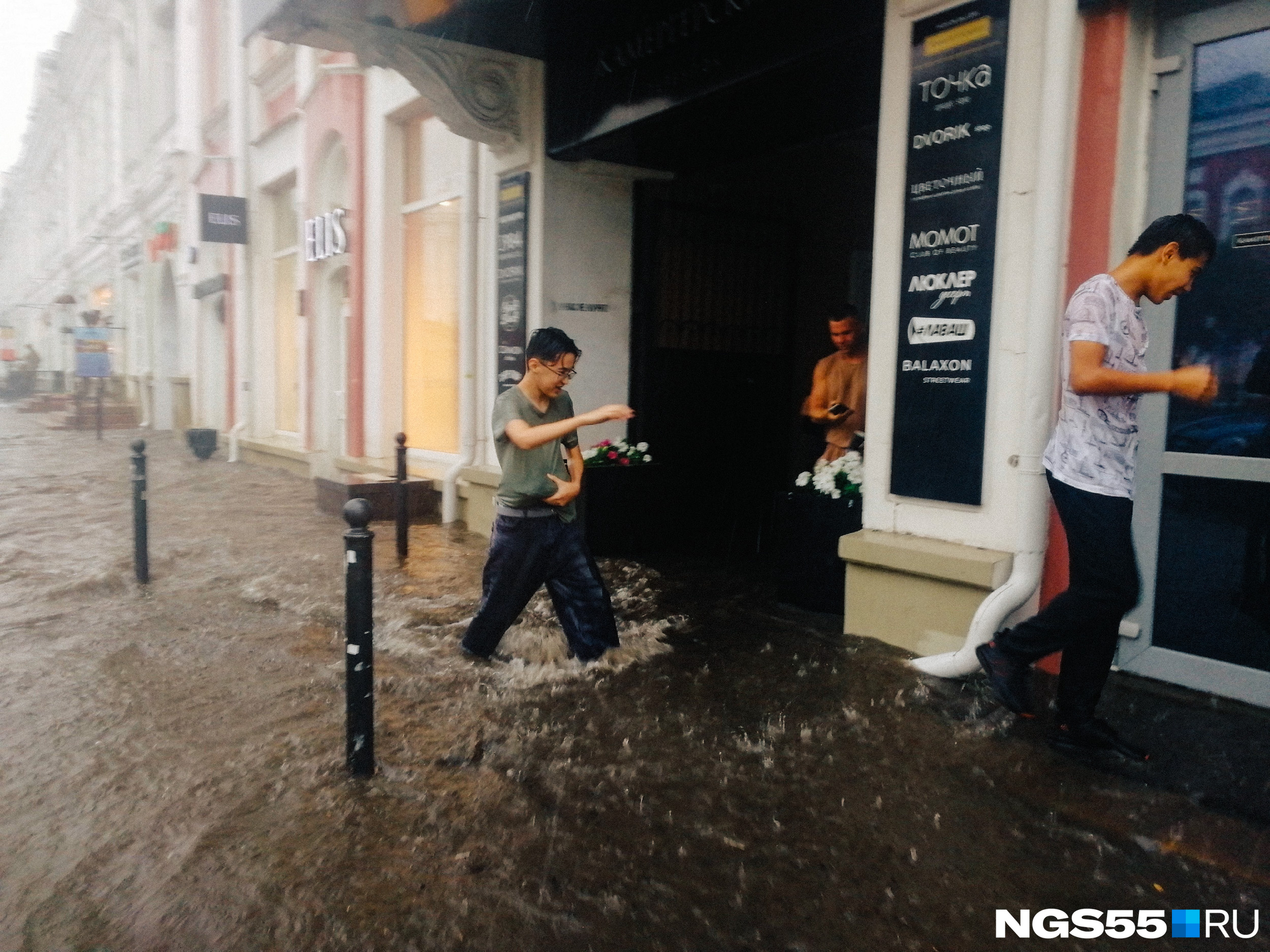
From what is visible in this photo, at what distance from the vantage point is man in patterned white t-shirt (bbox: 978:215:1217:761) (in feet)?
11.3

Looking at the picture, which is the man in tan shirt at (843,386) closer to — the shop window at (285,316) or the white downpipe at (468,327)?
the white downpipe at (468,327)

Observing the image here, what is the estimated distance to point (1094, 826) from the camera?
313 centimetres

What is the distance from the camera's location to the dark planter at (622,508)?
759cm

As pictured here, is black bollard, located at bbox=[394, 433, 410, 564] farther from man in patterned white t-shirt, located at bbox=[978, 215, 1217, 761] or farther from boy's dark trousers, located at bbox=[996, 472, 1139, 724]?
man in patterned white t-shirt, located at bbox=[978, 215, 1217, 761]

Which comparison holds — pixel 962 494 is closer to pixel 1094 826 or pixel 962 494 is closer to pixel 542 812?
pixel 1094 826

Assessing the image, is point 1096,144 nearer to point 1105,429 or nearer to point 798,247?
point 1105,429

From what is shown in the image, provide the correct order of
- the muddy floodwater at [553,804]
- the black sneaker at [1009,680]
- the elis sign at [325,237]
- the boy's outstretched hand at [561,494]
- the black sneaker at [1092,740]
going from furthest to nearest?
the elis sign at [325,237]
the boy's outstretched hand at [561,494]
the black sneaker at [1009,680]
the black sneaker at [1092,740]
the muddy floodwater at [553,804]

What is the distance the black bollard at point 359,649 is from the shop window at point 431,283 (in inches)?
268

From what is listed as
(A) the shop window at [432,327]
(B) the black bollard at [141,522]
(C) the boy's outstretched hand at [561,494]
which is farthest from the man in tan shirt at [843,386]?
(A) the shop window at [432,327]

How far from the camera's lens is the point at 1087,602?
139 inches

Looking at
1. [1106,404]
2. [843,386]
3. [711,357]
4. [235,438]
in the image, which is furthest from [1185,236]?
[235,438]

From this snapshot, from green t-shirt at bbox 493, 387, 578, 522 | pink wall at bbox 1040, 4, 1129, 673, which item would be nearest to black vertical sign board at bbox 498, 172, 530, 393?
green t-shirt at bbox 493, 387, 578, 522

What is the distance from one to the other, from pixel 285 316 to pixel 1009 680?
14.0 m

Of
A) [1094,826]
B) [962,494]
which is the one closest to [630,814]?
[1094,826]
